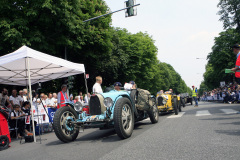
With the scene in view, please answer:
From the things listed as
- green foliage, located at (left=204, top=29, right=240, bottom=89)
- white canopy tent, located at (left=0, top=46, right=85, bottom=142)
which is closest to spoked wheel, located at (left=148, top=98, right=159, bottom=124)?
white canopy tent, located at (left=0, top=46, right=85, bottom=142)

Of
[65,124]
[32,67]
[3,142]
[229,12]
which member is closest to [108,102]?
[65,124]

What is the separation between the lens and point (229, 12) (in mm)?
34656

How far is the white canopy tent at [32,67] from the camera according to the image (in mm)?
7793

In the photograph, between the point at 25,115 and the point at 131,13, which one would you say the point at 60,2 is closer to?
the point at 131,13

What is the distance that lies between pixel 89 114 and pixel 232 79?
4525 cm

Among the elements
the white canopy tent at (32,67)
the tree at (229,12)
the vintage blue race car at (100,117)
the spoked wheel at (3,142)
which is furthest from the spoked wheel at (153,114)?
the tree at (229,12)

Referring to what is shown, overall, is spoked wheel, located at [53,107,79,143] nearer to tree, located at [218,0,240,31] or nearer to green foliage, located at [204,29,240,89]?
tree, located at [218,0,240,31]

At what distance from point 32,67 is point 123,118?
17.9 ft

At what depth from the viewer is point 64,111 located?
6164 mm

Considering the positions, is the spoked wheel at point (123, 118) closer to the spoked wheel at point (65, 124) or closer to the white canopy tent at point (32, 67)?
the spoked wheel at point (65, 124)

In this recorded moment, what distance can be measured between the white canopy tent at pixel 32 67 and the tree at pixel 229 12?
28.2m

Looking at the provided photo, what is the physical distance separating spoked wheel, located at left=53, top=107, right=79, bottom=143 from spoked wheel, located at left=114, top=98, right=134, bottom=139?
4.59 feet

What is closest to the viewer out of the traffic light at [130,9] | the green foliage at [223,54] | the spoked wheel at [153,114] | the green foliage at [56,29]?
the spoked wheel at [153,114]

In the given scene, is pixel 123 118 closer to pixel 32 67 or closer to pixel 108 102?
pixel 108 102
